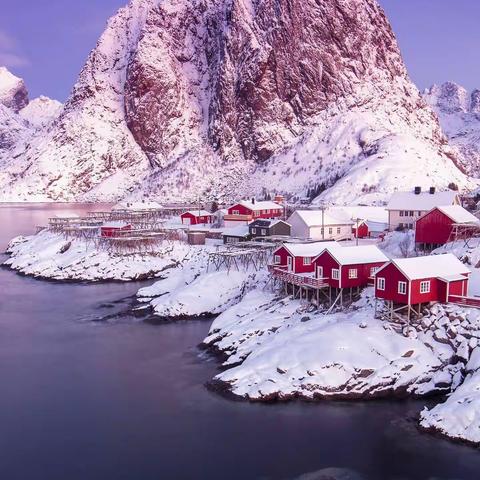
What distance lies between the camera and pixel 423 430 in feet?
85.1

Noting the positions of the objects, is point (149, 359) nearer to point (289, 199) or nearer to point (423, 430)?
point (423, 430)

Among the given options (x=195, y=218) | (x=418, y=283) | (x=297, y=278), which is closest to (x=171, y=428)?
(x=418, y=283)

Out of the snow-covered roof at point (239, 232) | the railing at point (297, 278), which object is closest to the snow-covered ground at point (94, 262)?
the snow-covered roof at point (239, 232)

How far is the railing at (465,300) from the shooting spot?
111 feet

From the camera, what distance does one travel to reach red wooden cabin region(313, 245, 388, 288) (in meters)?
39.7

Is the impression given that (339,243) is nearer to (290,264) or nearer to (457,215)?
(457,215)

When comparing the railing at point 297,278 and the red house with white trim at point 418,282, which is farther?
the railing at point 297,278

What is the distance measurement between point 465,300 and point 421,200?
2939 centimetres

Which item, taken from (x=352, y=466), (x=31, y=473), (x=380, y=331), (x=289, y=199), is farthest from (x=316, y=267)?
(x=289, y=199)

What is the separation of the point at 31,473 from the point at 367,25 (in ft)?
659

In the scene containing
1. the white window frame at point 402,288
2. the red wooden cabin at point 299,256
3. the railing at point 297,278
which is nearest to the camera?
the white window frame at point 402,288

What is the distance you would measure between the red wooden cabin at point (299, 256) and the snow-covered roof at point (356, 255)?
3.37 meters

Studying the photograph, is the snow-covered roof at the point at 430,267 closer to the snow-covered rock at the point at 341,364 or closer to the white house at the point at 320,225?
the snow-covered rock at the point at 341,364

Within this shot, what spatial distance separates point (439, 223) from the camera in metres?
47.0
